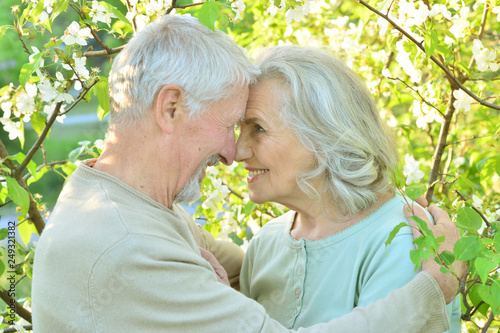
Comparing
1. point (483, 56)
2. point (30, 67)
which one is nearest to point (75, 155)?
point (30, 67)

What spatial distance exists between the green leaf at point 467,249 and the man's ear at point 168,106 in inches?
38.9

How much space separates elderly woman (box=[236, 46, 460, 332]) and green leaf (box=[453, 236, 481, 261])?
501mm

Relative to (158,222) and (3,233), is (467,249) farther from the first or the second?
(3,233)

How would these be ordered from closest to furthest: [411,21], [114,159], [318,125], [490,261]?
[490,261] < [114,159] < [318,125] < [411,21]

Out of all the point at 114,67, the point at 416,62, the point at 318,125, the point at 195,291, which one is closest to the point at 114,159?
the point at 114,67

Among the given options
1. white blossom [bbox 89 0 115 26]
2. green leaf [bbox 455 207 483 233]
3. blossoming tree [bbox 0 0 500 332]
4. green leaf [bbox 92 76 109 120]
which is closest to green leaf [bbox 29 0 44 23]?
blossoming tree [bbox 0 0 500 332]

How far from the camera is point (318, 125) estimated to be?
2326mm

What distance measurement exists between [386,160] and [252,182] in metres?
0.55

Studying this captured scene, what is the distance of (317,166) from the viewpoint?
2363mm

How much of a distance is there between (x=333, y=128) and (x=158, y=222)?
813 millimetres

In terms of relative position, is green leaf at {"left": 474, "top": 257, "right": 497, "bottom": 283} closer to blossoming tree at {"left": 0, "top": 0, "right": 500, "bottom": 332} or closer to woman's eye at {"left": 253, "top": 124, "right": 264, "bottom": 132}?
blossoming tree at {"left": 0, "top": 0, "right": 500, "bottom": 332}

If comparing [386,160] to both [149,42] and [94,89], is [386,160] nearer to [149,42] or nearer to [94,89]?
[149,42]

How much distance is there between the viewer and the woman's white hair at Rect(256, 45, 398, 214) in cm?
233

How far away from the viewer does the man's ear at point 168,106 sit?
2.00m
